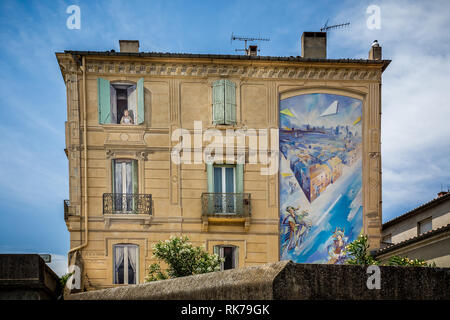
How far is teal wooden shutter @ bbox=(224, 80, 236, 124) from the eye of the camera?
2089 cm

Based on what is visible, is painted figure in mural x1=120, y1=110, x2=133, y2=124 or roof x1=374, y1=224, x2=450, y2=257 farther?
painted figure in mural x1=120, y1=110, x2=133, y2=124

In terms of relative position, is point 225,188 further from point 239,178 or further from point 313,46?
point 313,46

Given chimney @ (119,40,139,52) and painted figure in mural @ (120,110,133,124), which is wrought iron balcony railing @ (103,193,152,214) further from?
chimney @ (119,40,139,52)

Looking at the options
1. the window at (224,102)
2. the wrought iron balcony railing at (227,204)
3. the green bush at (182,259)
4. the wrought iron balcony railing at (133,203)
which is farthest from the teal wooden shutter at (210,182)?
the green bush at (182,259)

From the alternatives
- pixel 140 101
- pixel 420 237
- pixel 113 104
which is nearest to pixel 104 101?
pixel 113 104

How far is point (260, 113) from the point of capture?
21.3 m

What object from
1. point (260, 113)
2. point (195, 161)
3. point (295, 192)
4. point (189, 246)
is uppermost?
point (260, 113)

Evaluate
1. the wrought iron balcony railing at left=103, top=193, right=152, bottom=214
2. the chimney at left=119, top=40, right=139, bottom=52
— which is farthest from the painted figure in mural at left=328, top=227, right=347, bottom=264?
the chimney at left=119, top=40, right=139, bottom=52

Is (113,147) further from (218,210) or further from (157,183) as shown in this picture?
(218,210)

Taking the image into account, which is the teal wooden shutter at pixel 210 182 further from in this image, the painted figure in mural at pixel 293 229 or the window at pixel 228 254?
the painted figure in mural at pixel 293 229

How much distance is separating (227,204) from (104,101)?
21.0 ft

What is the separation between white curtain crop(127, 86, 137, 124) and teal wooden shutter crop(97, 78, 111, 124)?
80 centimetres
